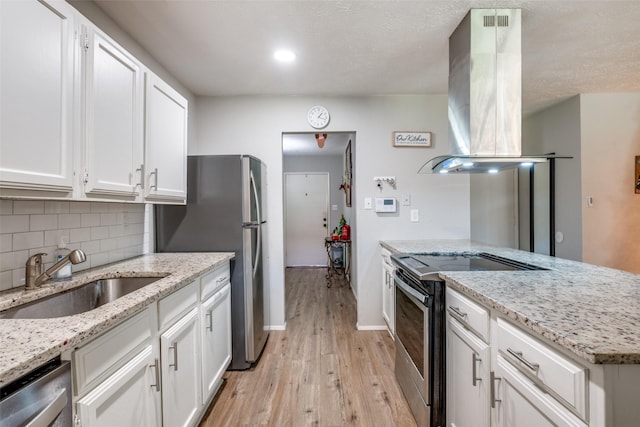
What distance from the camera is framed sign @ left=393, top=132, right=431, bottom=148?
3.09m

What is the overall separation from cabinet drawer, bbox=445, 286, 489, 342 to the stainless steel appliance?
72 millimetres

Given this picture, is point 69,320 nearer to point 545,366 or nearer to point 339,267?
point 545,366

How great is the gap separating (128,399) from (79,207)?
1.07 meters

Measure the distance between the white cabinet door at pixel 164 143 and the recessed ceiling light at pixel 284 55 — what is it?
2.53 ft

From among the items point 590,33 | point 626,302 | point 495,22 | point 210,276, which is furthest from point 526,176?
point 210,276

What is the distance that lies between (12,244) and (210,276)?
0.92m

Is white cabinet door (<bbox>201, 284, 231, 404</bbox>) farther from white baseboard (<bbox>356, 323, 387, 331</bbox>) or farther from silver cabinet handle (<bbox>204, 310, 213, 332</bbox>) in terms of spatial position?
white baseboard (<bbox>356, 323, 387, 331</bbox>)

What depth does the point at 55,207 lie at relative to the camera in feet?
4.82

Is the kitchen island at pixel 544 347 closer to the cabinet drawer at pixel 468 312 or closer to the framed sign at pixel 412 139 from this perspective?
the cabinet drawer at pixel 468 312

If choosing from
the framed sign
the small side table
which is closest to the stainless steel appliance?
the framed sign

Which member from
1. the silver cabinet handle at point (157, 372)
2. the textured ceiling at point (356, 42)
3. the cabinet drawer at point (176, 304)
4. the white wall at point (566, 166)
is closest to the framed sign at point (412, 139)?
the textured ceiling at point (356, 42)

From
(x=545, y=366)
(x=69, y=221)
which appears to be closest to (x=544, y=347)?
(x=545, y=366)

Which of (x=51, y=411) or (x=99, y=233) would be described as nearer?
(x=51, y=411)

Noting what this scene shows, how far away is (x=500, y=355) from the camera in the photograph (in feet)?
3.69
